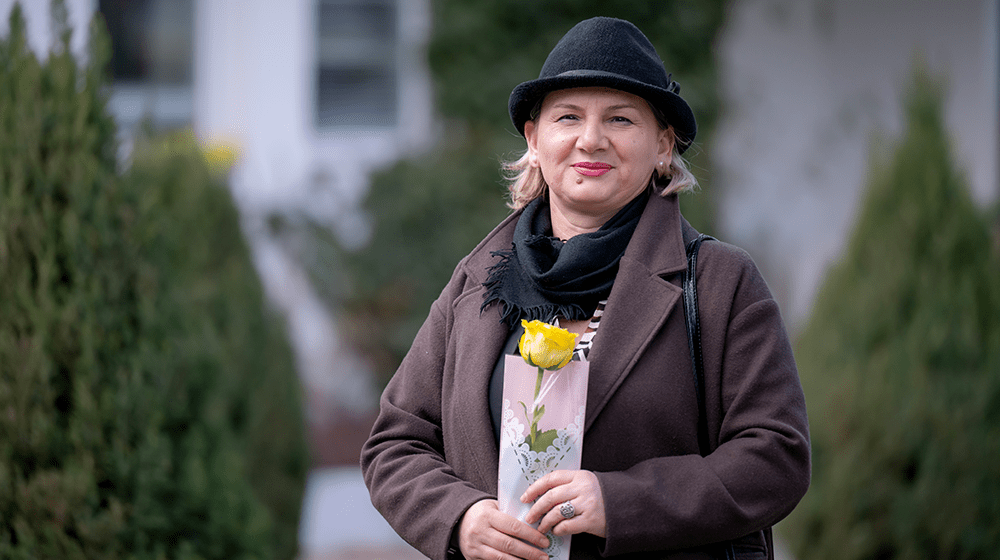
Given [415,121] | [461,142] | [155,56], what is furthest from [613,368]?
[155,56]

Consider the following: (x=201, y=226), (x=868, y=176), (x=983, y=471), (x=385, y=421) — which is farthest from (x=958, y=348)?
(x=201, y=226)

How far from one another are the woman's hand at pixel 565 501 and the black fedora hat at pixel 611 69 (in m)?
0.68

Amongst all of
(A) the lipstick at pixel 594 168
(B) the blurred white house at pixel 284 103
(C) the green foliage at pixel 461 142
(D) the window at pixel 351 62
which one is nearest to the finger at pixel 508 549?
(A) the lipstick at pixel 594 168

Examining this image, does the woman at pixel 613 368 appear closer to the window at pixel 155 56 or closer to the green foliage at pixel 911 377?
the green foliage at pixel 911 377

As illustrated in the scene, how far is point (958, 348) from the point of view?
3.62 metres

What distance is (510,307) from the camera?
1753mm

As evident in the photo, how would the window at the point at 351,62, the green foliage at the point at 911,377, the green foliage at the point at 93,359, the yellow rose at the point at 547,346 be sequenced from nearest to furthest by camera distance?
the yellow rose at the point at 547,346 → the green foliage at the point at 93,359 → the green foliage at the point at 911,377 → the window at the point at 351,62

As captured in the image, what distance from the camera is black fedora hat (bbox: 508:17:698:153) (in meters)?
1.67

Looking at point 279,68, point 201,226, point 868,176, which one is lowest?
point 201,226

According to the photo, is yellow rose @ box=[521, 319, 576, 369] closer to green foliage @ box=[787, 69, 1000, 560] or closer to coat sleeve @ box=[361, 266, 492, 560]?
coat sleeve @ box=[361, 266, 492, 560]

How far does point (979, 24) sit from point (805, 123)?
1.53 meters

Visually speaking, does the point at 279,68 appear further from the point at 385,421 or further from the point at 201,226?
the point at 385,421

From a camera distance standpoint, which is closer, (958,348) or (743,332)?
(743,332)

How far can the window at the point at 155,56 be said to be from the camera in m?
7.73
